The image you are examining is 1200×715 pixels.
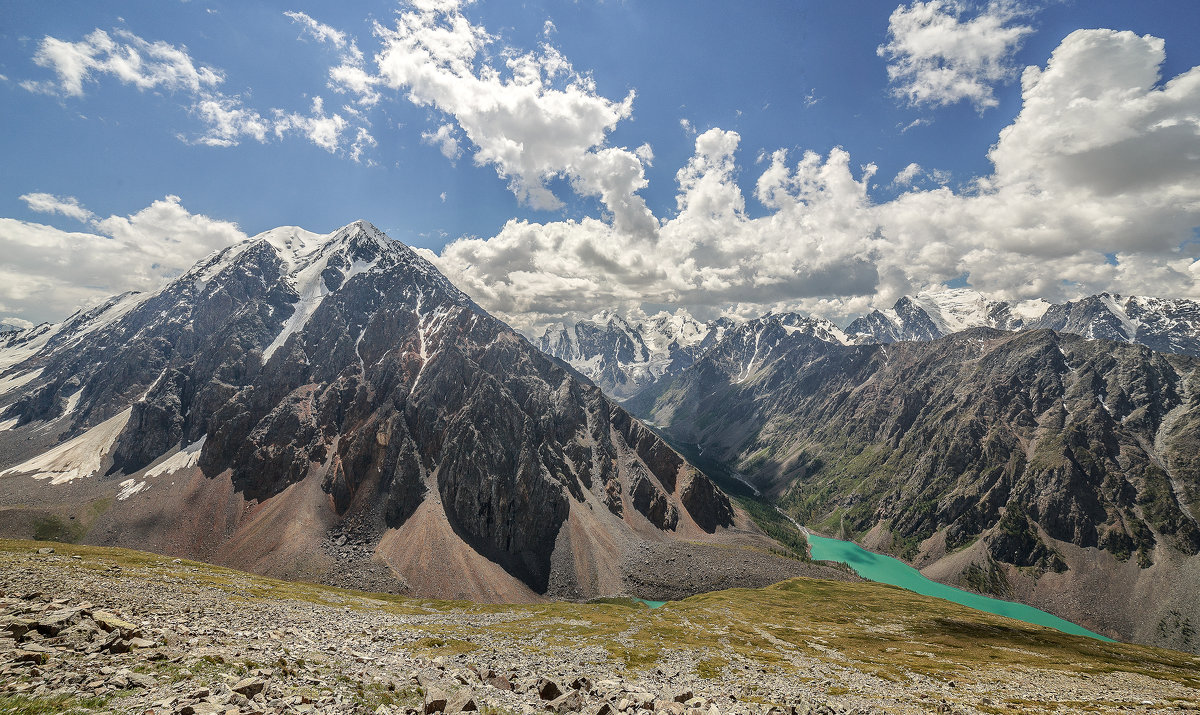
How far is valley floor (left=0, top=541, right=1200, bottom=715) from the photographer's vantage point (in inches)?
866

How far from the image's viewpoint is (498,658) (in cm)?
5156

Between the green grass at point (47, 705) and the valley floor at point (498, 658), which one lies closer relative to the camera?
the green grass at point (47, 705)

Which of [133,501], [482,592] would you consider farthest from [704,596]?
[133,501]

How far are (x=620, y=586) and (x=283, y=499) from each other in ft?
524

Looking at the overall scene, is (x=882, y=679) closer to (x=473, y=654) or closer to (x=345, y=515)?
(x=473, y=654)

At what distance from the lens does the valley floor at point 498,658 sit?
22.0m

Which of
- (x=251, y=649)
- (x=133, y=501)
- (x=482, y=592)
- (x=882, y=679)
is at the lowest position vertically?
(x=482, y=592)

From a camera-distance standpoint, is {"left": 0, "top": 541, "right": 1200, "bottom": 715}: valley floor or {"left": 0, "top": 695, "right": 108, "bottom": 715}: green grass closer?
{"left": 0, "top": 695, "right": 108, "bottom": 715}: green grass

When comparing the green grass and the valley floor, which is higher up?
the green grass

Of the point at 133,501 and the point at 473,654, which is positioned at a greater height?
the point at 473,654

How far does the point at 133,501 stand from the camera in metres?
199

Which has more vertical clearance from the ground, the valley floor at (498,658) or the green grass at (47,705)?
the green grass at (47,705)

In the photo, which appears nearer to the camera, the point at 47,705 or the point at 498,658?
the point at 47,705

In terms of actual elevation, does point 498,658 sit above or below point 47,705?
below
